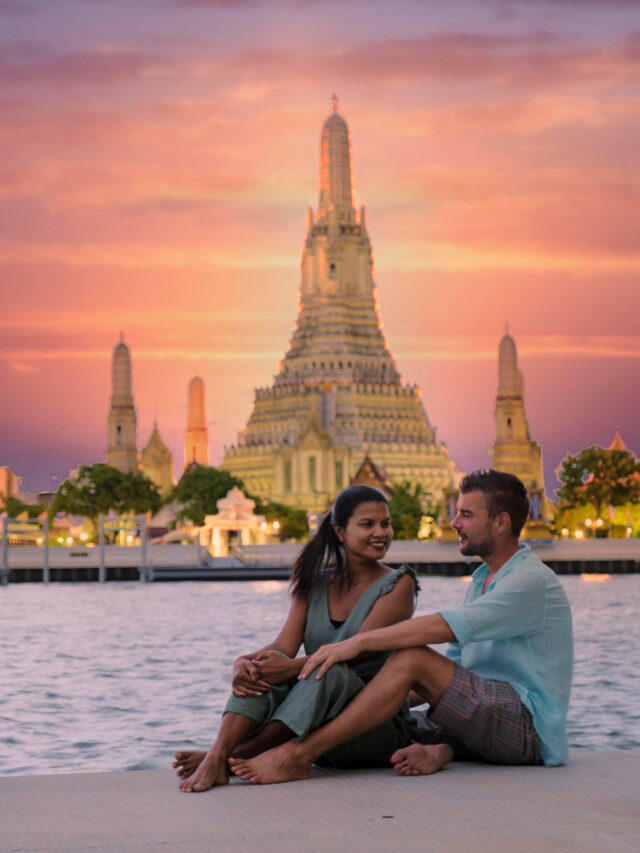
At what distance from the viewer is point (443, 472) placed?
134 meters

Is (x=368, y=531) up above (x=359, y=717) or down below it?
above

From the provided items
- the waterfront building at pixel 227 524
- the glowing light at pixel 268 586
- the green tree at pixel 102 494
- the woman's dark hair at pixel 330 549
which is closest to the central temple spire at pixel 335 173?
the green tree at pixel 102 494

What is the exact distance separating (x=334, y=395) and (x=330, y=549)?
12676 centimetres

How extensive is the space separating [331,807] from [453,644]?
175 cm

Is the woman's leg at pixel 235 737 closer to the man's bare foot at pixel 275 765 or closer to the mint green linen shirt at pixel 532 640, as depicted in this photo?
the man's bare foot at pixel 275 765

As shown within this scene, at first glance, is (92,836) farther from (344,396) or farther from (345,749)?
(344,396)

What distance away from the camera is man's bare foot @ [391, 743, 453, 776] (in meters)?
8.05

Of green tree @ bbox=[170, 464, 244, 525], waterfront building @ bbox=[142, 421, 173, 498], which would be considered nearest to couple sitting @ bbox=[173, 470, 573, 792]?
green tree @ bbox=[170, 464, 244, 525]

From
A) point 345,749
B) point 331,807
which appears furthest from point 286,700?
point 331,807

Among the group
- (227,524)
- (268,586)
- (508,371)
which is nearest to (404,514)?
(227,524)

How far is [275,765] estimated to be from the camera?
785 cm

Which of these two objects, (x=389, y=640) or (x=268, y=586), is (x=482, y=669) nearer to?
(x=389, y=640)

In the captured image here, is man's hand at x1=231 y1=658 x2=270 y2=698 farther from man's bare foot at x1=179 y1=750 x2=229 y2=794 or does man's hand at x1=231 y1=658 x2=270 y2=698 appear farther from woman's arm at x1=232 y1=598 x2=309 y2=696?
man's bare foot at x1=179 y1=750 x2=229 y2=794

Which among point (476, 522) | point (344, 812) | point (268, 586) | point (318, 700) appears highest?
point (268, 586)
